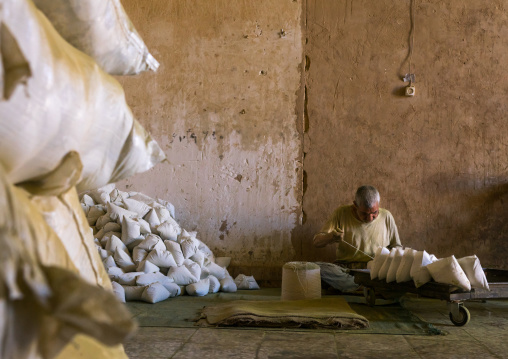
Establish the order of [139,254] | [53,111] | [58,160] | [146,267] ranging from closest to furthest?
1. [53,111]
2. [58,160]
3. [146,267]
4. [139,254]

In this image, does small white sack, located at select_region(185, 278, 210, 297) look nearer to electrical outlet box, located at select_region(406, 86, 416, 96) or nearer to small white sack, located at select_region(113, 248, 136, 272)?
small white sack, located at select_region(113, 248, 136, 272)

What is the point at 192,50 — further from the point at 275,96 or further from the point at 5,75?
the point at 5,75

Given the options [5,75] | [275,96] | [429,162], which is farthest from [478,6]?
[5,75]

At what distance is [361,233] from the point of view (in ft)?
17.5

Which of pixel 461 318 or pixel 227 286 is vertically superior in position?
pixel 461 318

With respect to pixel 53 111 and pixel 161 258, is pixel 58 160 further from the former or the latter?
pixel 161 258

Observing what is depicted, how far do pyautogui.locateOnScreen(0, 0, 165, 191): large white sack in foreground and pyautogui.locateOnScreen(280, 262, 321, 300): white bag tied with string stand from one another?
318cm

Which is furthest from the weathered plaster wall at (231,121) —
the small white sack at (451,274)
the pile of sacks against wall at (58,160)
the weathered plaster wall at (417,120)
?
the pile of sacks against wall at (58,160)

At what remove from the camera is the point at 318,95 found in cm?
614

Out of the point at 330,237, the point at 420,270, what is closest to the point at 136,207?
the point at 330,237

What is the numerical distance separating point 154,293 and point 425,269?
2127mm

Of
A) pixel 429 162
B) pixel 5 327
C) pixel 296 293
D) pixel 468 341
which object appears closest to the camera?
pixel 5 327

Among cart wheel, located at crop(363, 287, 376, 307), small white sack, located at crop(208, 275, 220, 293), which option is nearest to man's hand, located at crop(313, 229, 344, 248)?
cart wheel, located at crop(363, 287, 376, 307)

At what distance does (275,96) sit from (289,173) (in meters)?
0.88
